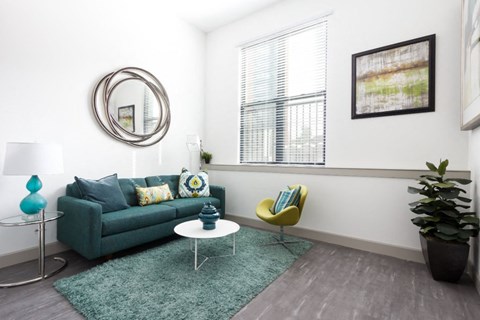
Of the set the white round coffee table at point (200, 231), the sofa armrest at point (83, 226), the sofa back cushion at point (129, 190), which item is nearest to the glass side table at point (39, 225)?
the sofa armrest at point (83, 226)

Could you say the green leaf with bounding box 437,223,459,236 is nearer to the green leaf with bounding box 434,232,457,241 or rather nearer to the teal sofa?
the green leaf with bounding box 434,232,457,241

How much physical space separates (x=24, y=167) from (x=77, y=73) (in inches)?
55.1

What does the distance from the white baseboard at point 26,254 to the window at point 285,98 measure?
2727 mm

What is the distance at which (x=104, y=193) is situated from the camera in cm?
269

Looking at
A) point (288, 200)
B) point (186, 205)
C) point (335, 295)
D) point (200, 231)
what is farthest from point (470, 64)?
point (186, 205)

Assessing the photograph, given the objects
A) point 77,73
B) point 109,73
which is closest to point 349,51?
point 109,73

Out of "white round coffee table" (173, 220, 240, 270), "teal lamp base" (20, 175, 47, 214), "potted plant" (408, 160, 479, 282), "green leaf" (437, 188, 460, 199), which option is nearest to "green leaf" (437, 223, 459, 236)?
"potted plant" (408, 160, 479, 282)

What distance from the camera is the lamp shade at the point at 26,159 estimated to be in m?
1.99

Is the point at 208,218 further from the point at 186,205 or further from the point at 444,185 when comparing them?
the point at 444,185

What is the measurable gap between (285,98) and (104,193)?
2.74 m

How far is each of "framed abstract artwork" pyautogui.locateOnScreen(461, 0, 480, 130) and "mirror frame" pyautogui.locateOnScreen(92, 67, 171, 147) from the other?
11.7 ft

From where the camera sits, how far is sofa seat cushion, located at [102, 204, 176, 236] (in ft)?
7.78

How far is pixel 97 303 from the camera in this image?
172 cm

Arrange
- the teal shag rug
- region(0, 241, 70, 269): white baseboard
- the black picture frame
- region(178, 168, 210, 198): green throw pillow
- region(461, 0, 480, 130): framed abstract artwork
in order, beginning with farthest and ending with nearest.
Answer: region(178, 168, 210, 198): green throw pillow → the black picture frame → region(0, 241, 70, 269): white baseboard → region(461, 0, 480, 130): framed abstract artwork → the teal shag rug
